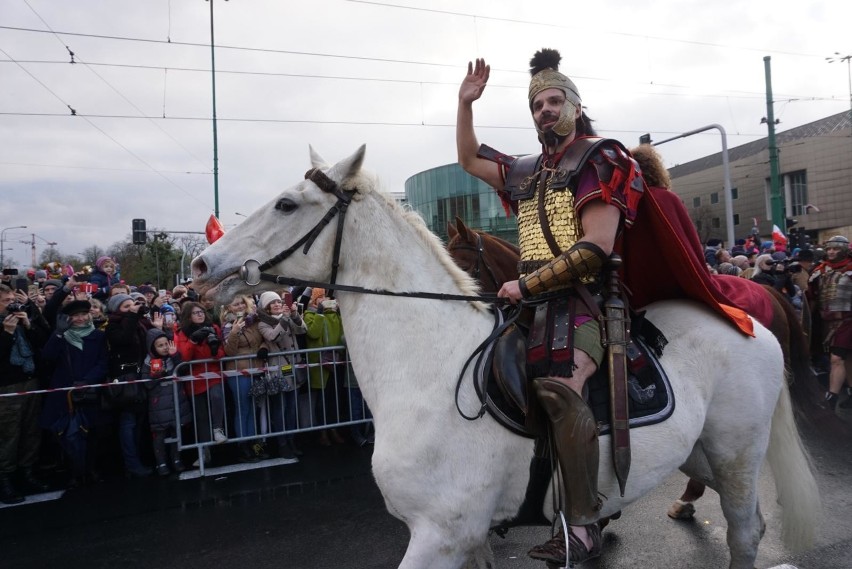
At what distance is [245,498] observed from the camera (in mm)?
5727

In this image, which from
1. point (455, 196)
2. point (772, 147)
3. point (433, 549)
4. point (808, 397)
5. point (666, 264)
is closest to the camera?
point (433, 549)

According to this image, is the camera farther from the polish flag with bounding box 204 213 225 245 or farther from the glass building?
the glass building

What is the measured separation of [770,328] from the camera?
214 inches

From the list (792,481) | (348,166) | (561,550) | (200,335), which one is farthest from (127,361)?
(792,481)

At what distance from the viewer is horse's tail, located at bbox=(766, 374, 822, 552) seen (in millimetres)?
3627

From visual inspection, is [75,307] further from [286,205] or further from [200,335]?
[286,205]

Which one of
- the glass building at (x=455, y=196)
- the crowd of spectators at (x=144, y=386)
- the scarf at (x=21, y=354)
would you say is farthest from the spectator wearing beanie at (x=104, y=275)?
the glass building at (x=455, y=196)

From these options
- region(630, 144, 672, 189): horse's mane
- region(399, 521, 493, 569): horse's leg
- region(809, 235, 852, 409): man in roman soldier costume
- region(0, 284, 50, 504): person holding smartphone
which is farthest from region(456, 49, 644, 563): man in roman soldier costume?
region(809, 235, 852, 409): man in roman soldier costume

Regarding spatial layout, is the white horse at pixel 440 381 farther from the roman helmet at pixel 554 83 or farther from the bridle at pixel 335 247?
the roman helmet at pixel 554 83

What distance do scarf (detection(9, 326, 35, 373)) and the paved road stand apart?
1.44 meters

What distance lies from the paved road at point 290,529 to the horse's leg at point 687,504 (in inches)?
3.1

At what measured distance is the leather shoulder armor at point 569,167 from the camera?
8.95 ft

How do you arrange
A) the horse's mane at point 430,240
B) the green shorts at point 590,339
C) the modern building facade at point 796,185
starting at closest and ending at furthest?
the green shorts at point 590,339
the horse's mane at point 430,240
the modern building facade at point 796,185

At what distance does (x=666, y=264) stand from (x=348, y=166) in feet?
5.88
